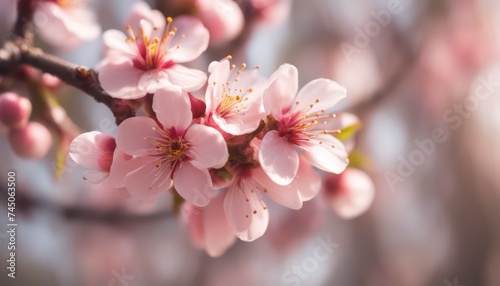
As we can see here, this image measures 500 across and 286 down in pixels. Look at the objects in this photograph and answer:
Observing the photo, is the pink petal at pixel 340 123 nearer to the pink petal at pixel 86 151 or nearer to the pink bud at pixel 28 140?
the pink petal at pixel 86 151

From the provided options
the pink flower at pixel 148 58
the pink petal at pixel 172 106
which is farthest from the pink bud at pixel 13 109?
the pink petal at pixel 172 106

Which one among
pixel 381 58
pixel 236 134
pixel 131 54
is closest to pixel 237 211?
pixel 236 134

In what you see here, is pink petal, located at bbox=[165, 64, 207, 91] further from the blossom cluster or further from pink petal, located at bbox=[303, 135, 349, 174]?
pink petal, located at bbox=[303, 135, 349, 174]

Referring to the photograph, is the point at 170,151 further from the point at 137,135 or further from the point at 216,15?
the point at 216,15

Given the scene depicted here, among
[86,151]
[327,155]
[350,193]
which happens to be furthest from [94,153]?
[350,193]

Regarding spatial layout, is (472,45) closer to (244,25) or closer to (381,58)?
(381,58)

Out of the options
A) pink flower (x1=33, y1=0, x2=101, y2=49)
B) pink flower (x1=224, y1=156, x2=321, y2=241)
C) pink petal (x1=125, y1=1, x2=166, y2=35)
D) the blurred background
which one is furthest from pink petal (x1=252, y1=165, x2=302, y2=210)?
the blurred background
